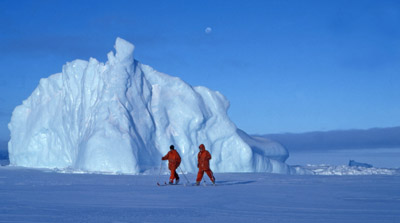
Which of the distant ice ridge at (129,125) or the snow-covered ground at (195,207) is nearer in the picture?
the snow-covered ground at (195,207)

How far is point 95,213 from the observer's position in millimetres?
6527

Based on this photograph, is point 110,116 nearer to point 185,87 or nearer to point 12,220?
point 185,87

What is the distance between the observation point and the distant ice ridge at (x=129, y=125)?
19859 millimetres

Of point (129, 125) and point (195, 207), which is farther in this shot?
point (129, 125)

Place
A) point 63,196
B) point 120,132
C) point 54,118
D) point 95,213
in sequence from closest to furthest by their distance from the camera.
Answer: point 95,213 < point 63,196 < point 120,132 < point 54,118

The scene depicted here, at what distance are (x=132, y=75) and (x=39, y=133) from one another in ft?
21.3

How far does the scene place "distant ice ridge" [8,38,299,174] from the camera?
19859 millimetres

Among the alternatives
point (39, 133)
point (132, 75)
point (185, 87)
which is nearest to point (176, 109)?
point (185, 87)

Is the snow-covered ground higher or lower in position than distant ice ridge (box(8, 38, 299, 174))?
lower

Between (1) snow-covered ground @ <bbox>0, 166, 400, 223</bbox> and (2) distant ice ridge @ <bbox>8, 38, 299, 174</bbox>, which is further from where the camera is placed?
(2) distant ice ridge @ <bbox>8, 38, 299, 174</bbox>

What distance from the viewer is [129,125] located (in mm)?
20453

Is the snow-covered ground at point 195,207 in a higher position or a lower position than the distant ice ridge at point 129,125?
lower

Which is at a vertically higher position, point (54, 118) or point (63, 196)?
point (54, 118)

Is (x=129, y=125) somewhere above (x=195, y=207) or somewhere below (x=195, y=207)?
above
